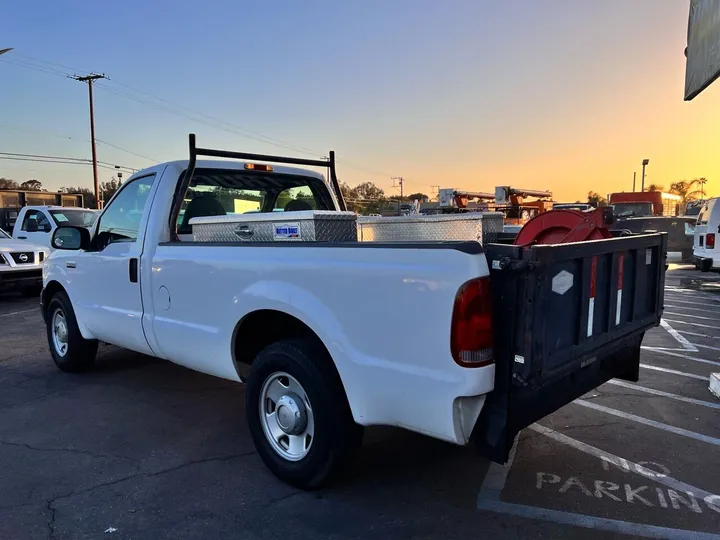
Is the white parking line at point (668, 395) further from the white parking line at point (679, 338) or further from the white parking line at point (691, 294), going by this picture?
the white parking line at point (691, 294)

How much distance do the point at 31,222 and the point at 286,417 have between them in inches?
558

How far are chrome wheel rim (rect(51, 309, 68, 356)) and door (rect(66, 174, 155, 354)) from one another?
1.66 feet

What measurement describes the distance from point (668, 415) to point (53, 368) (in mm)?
6104

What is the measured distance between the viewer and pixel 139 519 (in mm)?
2961

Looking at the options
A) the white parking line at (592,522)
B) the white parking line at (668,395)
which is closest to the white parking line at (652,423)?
the white parking line at (668,395)

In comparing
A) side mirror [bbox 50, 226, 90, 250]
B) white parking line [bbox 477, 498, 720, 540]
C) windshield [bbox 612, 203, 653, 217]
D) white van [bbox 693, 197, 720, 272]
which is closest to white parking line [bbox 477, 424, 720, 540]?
white parking line [bbox 477, 498, 720, 540]

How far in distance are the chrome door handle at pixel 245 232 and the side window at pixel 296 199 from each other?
133 centimetres

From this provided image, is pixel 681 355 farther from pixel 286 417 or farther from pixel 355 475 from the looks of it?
pixel 286 417

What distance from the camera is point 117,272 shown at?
463cm

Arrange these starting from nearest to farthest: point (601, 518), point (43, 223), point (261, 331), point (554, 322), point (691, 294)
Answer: point (554, 322), point (601, 518), point (261, 331), point (691, 294), point (43, 223)

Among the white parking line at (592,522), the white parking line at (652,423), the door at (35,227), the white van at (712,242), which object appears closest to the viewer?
the white parking line at (592,522)

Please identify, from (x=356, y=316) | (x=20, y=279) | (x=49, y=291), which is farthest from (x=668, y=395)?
(x=20, y=279)

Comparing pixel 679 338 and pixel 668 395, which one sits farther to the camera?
pixel 679 338

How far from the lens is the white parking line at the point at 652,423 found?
3.94 m
